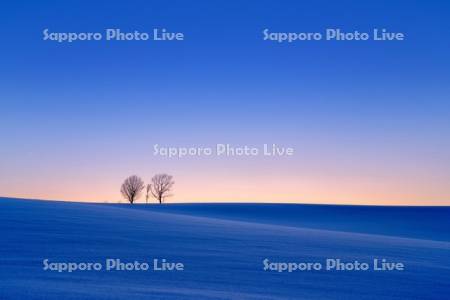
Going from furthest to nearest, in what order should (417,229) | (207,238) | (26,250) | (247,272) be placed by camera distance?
(417,229), (207,238), (26,250), (247,272)

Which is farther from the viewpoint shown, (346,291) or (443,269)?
(443,269)

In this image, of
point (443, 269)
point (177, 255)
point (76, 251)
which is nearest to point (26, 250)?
point (76, 251)

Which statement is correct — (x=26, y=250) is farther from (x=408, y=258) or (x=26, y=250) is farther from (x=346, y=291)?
(x=408, y=258)

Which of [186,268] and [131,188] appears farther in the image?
[131,188]

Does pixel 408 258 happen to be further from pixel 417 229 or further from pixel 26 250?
pixel 417 229

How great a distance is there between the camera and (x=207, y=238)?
10.9m

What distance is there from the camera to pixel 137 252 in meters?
8.29

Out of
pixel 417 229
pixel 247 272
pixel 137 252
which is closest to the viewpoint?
pixel 247 272

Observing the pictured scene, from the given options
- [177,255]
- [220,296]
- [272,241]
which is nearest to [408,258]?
[272,241]

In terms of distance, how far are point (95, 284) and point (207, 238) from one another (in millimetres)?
5535

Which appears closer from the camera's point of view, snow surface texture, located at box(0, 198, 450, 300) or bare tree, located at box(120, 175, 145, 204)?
snow surface texture, located at box(0, 198, 450, 300)

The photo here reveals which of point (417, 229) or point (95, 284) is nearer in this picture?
point (95, 284)

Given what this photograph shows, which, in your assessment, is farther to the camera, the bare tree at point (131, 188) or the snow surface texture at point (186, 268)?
the bare tree at point (131, 188)

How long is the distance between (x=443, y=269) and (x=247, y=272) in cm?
373
